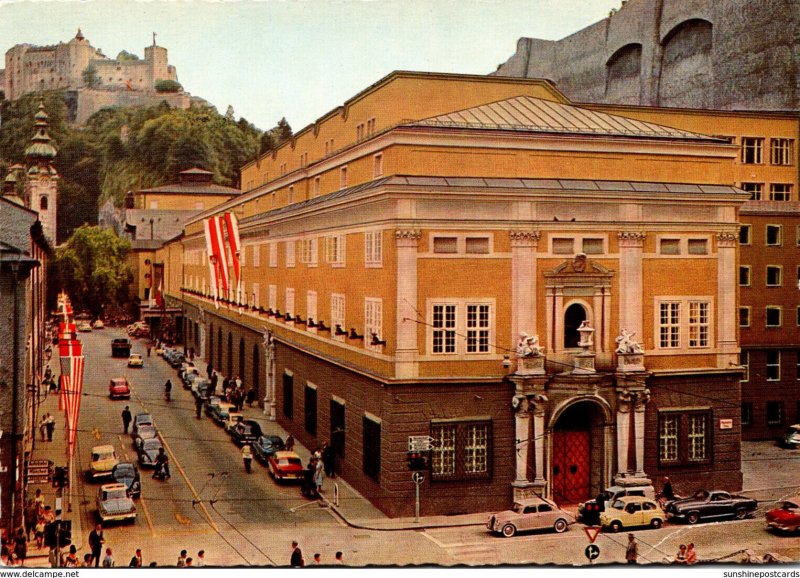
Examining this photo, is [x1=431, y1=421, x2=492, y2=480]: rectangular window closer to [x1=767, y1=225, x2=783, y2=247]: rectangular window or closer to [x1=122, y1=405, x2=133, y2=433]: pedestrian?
[x1=767, y1=225, x2=783, y2=247]: rectangular window

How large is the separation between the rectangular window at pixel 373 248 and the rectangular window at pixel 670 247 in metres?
11.2

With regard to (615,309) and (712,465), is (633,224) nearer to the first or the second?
(615,309)

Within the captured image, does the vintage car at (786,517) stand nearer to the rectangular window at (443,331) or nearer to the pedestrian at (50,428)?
the rectangular window at (443,331)

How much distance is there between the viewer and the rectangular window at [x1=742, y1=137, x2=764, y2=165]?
4634cm

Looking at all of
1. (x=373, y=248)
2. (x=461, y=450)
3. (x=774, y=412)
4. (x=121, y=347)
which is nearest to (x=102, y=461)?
(x=121, y=347)

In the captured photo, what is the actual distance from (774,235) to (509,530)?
19.5 metres

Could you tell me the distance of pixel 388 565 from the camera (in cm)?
3112

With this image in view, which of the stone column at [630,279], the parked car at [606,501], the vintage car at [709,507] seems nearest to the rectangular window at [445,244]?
the stone column at [630,279]

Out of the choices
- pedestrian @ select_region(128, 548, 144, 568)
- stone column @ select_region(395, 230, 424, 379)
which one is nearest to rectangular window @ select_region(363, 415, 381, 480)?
stone column @ select_region(395, 230, 424, 379)

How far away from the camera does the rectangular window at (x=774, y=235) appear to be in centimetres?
4278

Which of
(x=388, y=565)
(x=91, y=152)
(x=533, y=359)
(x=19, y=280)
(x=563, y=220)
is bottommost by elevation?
(x=388, y=565)

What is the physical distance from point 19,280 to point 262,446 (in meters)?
15.1

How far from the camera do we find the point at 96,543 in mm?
31062

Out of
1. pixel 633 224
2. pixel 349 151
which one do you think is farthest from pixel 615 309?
pixel 349 151
